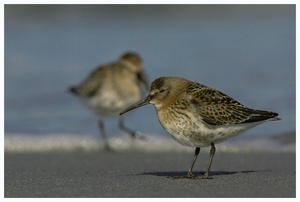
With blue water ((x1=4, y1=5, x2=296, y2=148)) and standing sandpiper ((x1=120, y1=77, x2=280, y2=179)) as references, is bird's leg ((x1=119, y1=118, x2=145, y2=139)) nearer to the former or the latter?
blue water ((x1=4, y1=5, x2=296, y2=148))

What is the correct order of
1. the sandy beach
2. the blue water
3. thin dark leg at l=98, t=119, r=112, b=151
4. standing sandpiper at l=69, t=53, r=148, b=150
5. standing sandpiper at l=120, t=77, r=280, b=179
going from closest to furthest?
1. the sandy beach
2. standing sandpiper at l=120, t=77, r=280, b=179
3. thin dark leg at l=98, t=119, r=112, b=151
4. standing sandpiper at l=69, t=53, r=148, b=150
5. the blue water

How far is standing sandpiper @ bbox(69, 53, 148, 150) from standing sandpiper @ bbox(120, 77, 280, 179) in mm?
3587

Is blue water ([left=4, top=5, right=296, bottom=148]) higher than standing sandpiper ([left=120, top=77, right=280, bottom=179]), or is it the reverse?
standing sandpiper ([left=120, top=77, right=280, bottom=179])

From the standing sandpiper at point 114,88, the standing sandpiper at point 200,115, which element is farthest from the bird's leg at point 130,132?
the standing sandpiper at point 200,115

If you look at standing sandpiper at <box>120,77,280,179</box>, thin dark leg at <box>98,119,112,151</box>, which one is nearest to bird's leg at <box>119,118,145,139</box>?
thin dark leg at <box>98,119,112,151</box>

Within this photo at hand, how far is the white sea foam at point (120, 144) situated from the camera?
1056 centimetres

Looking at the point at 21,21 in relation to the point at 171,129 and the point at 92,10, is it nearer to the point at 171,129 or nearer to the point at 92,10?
the point at 92,10

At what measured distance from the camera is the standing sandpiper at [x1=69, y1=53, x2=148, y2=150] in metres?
11.8

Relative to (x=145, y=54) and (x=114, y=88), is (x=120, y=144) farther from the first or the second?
(x=145, y=54)

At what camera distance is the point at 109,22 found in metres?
20.3

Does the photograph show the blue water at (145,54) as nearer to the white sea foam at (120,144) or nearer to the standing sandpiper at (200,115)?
the white sea foam at (120,144)

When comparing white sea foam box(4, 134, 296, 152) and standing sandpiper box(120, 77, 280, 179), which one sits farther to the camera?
white sea foam box(4, 134, 296, 152)

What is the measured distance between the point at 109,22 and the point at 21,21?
2.18 metres

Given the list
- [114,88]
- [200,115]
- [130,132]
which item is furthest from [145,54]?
[200,115]
